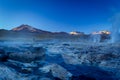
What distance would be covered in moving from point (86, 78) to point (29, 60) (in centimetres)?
Result: 417

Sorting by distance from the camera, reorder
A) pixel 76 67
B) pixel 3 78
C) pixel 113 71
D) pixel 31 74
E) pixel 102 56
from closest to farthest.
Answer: pixel 3 78
pixel 31 74
pixel 113 71
pixel 76 67
pixel 102 56

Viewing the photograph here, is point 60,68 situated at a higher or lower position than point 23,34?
lower

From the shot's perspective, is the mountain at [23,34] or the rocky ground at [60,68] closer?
the rocky ground at [60,68]

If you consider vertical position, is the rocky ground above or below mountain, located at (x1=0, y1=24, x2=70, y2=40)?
below

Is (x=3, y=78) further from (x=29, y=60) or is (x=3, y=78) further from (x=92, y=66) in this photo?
(x=92, y=66)

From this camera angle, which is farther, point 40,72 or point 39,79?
point 40,72

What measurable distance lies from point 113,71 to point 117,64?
1.52 m

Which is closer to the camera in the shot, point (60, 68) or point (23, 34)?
→ point (60, 68)

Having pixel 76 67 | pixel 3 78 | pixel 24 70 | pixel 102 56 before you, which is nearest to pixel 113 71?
pixel 76 67

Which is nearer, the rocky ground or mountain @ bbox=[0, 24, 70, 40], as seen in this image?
the rocky ground

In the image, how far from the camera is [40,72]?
366 inches

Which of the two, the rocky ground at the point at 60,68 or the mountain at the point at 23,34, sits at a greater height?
the mountain at the point at 23,34

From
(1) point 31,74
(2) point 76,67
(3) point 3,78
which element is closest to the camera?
(3) point 3,78

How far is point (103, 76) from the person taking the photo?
1041 centimetres
